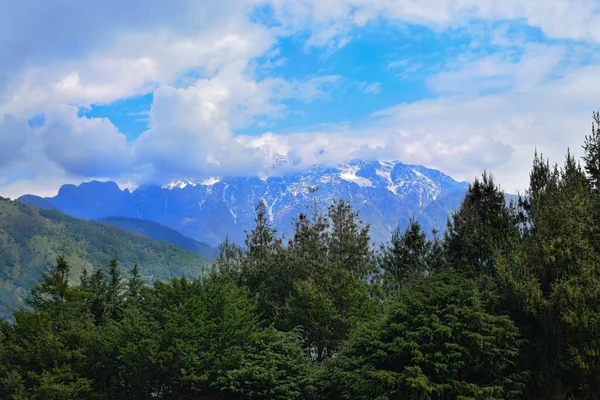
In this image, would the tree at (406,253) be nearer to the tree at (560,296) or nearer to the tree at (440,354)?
the tree at (560,296)

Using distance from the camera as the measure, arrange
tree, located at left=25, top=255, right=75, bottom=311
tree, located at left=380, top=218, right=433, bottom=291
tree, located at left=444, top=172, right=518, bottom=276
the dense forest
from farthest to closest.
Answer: tree, located at left=380, top=218, right=433, bottom=291 < tree, located at left=444, top=172, right=518, bottom=276 < tree, located at left=25, top=255, right=75, bottom=311 < the dense forest

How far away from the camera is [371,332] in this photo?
23109 mm

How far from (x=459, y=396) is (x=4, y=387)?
22622 millimetres

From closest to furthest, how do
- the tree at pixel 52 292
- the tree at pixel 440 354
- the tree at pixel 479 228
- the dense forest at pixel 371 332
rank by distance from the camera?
the tree at pixel 440 354 → the dense forest at pixel 371 332 → the tree at pixel 52 292 → the tree at pixel 479 228

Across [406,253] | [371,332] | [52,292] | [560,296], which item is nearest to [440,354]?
[371,332]

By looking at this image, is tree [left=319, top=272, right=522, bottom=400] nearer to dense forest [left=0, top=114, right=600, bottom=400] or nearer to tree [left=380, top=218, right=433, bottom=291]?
dense forest [left=0, top=114, right=600, bottom=400]

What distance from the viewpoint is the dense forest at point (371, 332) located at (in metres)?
20.6

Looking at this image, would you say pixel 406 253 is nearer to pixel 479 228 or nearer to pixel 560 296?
pixel 479 228

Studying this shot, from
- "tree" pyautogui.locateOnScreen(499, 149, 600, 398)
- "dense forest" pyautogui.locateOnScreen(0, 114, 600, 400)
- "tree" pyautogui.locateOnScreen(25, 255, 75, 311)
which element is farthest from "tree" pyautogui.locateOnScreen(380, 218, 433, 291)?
"tree" pyautogui.locateOnScreen(25, 255, 75, 311)

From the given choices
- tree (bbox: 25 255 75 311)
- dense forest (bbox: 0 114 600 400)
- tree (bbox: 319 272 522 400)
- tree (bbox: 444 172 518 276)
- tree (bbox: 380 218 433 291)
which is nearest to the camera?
tree (bbox: 319 272 522 400)

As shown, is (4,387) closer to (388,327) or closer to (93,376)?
(93,376)

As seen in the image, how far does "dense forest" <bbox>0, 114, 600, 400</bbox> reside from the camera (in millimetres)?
20578

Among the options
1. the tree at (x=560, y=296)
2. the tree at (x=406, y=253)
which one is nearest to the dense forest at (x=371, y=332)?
the tree at (x=560, y=296)

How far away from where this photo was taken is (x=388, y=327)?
75.5ft
